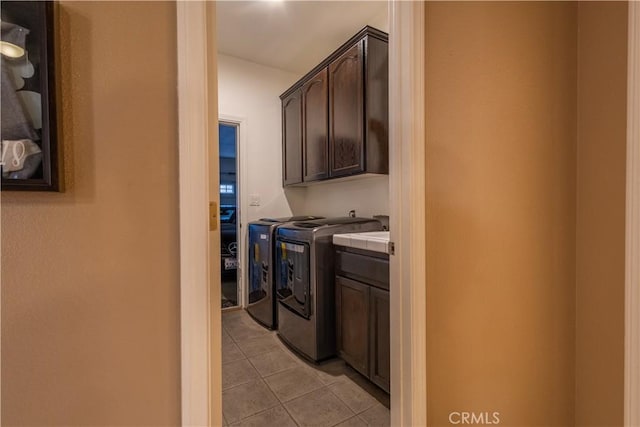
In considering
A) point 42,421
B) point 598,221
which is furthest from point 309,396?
point 598,221

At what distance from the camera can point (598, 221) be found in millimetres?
1104

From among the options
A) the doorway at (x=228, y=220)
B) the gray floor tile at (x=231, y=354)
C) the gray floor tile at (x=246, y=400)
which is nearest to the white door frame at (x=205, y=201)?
the gray floor tile at (x=246, y=400)

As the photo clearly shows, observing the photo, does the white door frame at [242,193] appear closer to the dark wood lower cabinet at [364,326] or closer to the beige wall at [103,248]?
the dark wood lower cabinet at [364,326]

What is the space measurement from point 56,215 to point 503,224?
1390mm

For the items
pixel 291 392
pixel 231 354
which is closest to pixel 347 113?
pixel 291 392

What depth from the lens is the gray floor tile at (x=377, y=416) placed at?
1.40 metres

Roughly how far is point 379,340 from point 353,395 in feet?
1.24

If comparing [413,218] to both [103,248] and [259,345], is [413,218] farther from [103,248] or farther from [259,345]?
[259,345]

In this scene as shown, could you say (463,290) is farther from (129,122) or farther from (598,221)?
(129,122)

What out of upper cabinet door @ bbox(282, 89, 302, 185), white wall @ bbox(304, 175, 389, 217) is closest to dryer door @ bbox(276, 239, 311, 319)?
white wall @ bbox(304, 175, 389, 217)

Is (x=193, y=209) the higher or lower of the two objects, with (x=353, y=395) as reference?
higher

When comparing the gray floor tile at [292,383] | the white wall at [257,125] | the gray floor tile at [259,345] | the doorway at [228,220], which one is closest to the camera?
the gray floor tile at [292,383]

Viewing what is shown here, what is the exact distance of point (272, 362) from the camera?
77.9 inches

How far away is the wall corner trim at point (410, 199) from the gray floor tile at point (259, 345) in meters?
1.42
